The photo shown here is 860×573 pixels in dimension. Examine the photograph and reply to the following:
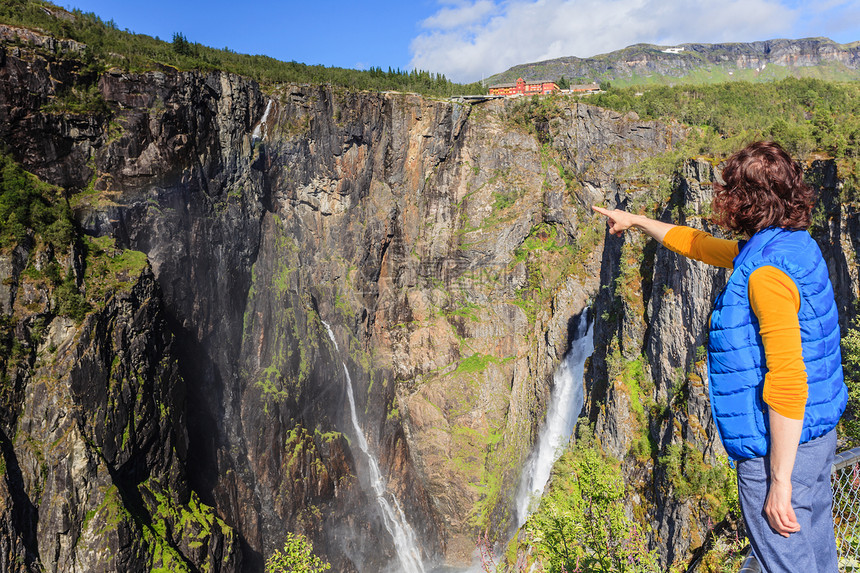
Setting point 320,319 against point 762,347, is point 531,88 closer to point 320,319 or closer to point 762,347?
point 320,319

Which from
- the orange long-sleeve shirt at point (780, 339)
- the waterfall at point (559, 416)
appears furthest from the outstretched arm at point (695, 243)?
the waterfall at point (559, 416)

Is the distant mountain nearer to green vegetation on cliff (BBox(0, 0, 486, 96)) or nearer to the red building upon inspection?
the red building

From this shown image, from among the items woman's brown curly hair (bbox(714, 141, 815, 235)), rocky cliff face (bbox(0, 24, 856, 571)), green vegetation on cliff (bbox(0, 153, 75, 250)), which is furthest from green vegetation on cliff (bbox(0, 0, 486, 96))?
woman's brown curly hair (bbox(714, 141, 815, 235))

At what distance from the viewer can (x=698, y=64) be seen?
322ft

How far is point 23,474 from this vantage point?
17.0 meters

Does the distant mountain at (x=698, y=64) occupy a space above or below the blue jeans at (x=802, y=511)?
above

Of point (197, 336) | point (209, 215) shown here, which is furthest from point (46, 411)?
point (209, 215)

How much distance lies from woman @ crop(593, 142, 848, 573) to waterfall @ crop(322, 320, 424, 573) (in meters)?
31.7

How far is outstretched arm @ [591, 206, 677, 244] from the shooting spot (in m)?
3.11

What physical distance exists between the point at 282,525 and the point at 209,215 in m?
18.2

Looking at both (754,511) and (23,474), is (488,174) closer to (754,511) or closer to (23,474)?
(23,474)

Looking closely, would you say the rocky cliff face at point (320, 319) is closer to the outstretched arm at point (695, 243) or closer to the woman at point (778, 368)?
the outstretched arm at point (695, 243)

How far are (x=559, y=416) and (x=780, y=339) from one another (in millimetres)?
30768

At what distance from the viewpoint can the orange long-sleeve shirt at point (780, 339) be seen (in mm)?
2029
